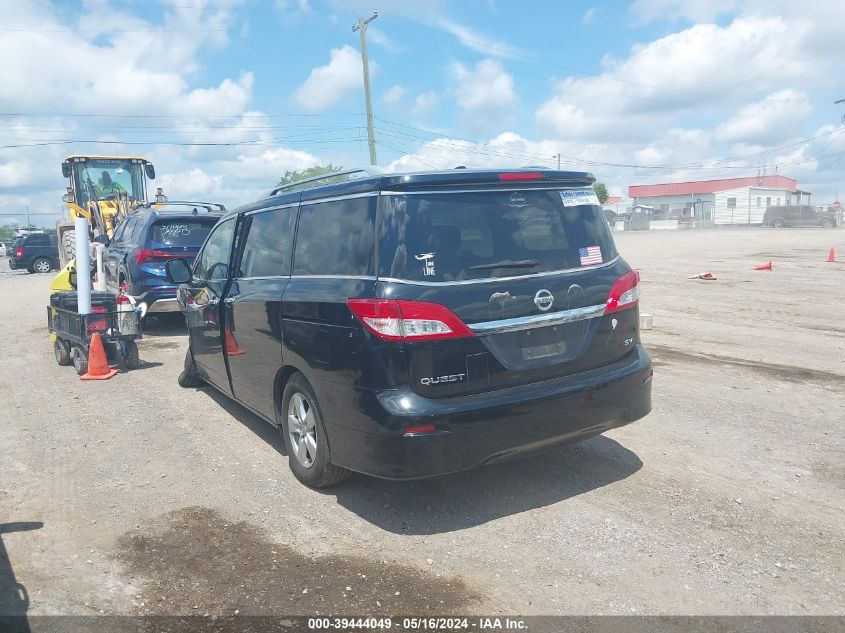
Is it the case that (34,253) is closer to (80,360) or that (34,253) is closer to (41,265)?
(41,265)

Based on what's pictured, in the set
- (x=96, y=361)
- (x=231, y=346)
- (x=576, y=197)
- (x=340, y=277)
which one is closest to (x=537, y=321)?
(x=576, y=197)

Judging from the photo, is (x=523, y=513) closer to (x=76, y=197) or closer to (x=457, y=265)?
(x=457, y=265)

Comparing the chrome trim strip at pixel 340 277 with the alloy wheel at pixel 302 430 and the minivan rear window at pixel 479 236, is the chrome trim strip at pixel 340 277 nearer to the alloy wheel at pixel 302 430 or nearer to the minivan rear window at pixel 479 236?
the minivan rear window at pixel 479 236

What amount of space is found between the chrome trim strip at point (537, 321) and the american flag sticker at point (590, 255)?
0.92 feet

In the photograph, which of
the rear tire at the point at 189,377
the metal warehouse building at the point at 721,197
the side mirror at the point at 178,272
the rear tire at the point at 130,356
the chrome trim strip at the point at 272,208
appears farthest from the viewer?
the metal warehouse building at the point at 721,197

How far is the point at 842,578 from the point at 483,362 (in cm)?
204

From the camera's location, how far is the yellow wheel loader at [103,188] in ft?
65.6

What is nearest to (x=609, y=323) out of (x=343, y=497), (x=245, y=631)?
(x=343, y=497)

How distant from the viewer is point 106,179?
21.8 metres

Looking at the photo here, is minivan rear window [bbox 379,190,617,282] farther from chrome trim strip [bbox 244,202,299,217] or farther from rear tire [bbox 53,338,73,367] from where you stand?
rear tire [bbox 53,338,73,367]

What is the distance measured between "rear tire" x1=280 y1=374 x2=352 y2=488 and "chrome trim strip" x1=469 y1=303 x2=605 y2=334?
3.90 ft

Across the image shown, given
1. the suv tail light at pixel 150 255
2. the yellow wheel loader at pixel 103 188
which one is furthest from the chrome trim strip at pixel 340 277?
the yellow wheel loader at pixel 103 188

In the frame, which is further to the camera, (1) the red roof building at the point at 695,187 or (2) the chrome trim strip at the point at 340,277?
(1) the red roof building at the point at 695,187

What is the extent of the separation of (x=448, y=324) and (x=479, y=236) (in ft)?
1.93
